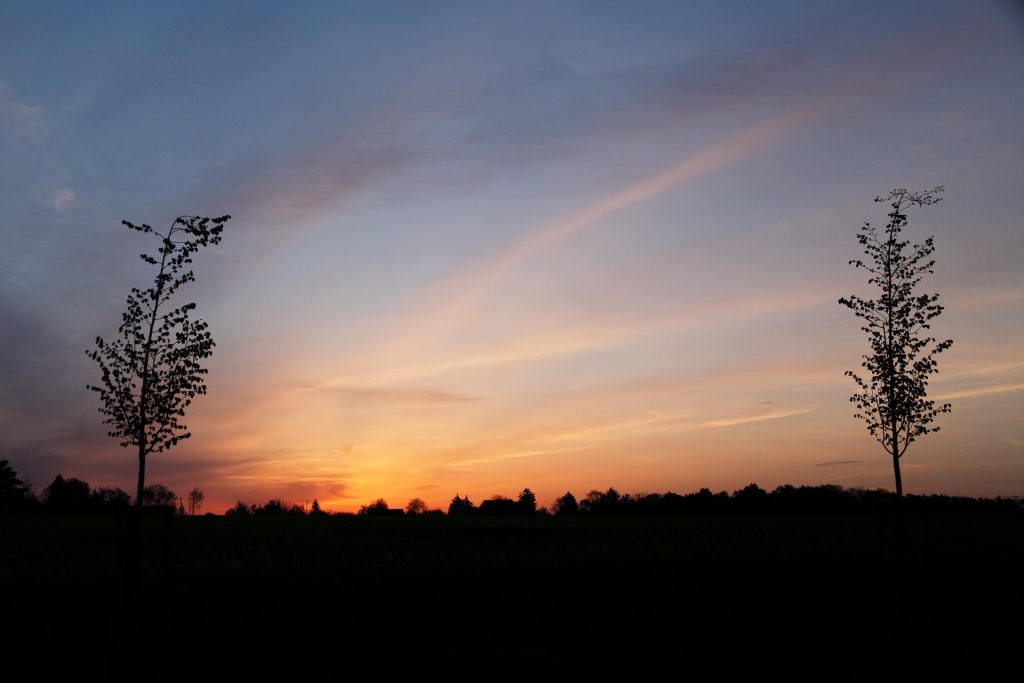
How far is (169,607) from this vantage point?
57.9ft

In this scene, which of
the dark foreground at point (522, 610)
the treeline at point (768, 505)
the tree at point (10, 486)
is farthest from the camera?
the tree at point (10, 486)

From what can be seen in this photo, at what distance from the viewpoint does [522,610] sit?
1664 centimetres

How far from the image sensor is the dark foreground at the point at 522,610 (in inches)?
500

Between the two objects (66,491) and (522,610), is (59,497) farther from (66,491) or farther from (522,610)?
(522,610)

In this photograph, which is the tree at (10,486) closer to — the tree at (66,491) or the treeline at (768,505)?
the tree at (66,491)

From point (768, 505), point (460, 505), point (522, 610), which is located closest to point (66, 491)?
point (460, 505)

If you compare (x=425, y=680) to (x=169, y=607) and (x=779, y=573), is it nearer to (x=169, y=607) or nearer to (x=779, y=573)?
(x=169, y=607)

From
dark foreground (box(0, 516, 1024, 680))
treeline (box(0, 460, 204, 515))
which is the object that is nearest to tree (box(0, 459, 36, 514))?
treeline (box(0, 460, 204, 515))

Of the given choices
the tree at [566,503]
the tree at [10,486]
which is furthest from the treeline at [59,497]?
the tree at [566,503]

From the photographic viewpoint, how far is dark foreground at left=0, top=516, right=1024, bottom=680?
41.6ft

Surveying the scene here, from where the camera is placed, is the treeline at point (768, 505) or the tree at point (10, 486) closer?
the treeline at point (768, 505)

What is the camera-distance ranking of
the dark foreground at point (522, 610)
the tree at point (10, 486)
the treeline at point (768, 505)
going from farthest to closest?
the tree at point (10, 486) → the treeline at point (768, 505) → the dark foreground at point (522, 610)

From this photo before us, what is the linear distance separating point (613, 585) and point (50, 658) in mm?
13078

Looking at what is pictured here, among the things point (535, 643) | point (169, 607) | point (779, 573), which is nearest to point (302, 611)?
point (169, 607)
